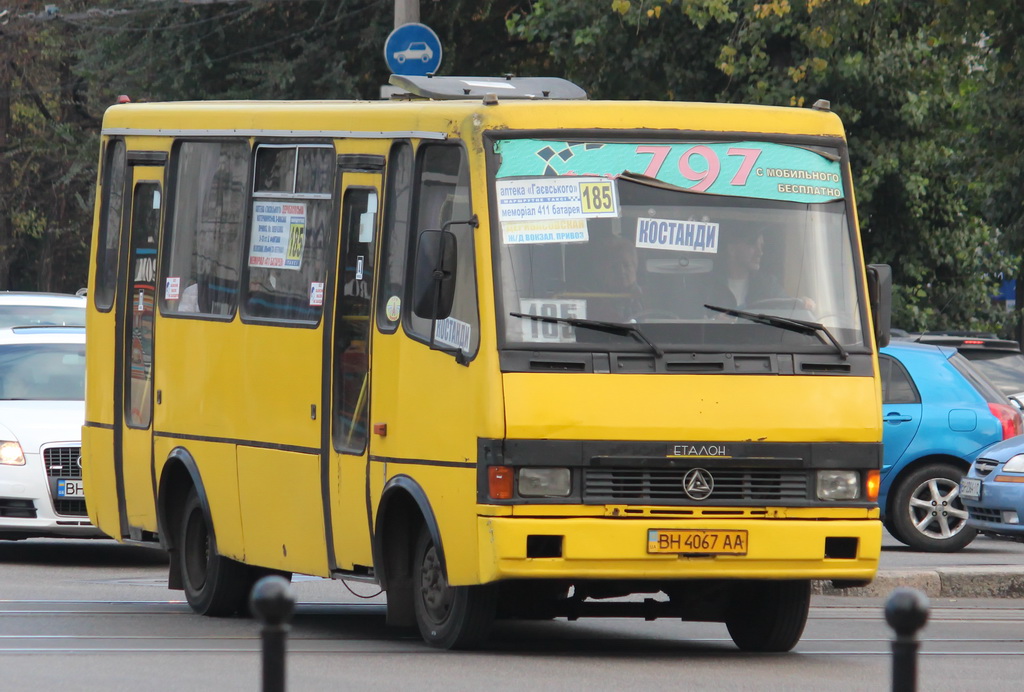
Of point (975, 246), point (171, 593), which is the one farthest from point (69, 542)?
point (975, 246)

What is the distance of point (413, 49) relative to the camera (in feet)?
62.0

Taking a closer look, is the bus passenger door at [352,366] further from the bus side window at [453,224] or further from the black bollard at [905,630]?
the black bollard at [905,630]

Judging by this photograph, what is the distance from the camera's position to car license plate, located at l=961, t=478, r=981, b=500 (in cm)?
1433

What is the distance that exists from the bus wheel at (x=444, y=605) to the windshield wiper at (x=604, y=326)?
3.79 ft

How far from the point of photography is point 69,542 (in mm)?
17031

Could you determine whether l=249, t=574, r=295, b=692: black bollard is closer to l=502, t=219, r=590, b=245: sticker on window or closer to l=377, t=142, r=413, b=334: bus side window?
l=502, t=219, r=590, b=245: sticker on window

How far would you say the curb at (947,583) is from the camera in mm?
12906

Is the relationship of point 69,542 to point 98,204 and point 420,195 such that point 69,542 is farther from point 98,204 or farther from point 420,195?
point 420,195

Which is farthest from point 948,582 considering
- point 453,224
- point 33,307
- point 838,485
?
point 33,307

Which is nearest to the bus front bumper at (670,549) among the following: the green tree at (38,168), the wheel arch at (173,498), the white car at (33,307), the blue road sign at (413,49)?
the wheel arch at (173,498)

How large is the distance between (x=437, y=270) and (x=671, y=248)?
1.07 meters

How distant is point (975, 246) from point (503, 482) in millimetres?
19787

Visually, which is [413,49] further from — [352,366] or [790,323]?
[790,323]

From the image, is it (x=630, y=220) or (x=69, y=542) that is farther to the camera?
(x=69, y=542)
